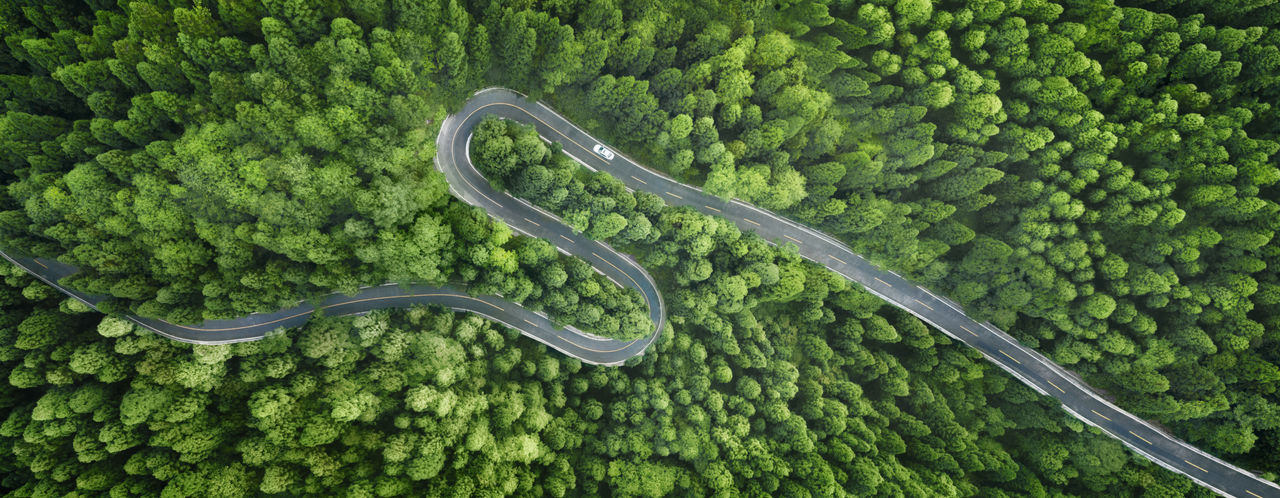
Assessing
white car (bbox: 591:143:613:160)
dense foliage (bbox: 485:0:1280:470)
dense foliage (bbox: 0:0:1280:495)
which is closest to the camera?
dense foliage (bbox: 0:0:1280:495)

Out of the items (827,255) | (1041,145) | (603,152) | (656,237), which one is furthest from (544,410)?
(1041,145)

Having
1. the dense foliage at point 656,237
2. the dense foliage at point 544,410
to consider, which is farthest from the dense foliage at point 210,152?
the dense foliage at point 544,410

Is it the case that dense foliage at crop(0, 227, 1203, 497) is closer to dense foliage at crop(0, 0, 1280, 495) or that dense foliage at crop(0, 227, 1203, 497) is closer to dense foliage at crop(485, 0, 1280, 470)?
dense foliage at crop(0, 0, 1280, 495)

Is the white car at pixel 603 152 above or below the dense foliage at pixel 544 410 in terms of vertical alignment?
above

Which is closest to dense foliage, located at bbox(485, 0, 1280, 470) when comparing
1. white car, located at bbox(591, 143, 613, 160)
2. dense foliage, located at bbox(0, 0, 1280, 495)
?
dense foliage, located at bbox(0, 0, 1280, 495)

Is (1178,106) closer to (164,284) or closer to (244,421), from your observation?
(244,421)

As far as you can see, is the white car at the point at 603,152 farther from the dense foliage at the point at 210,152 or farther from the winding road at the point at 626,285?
the dense foliage at the point at 210,152
